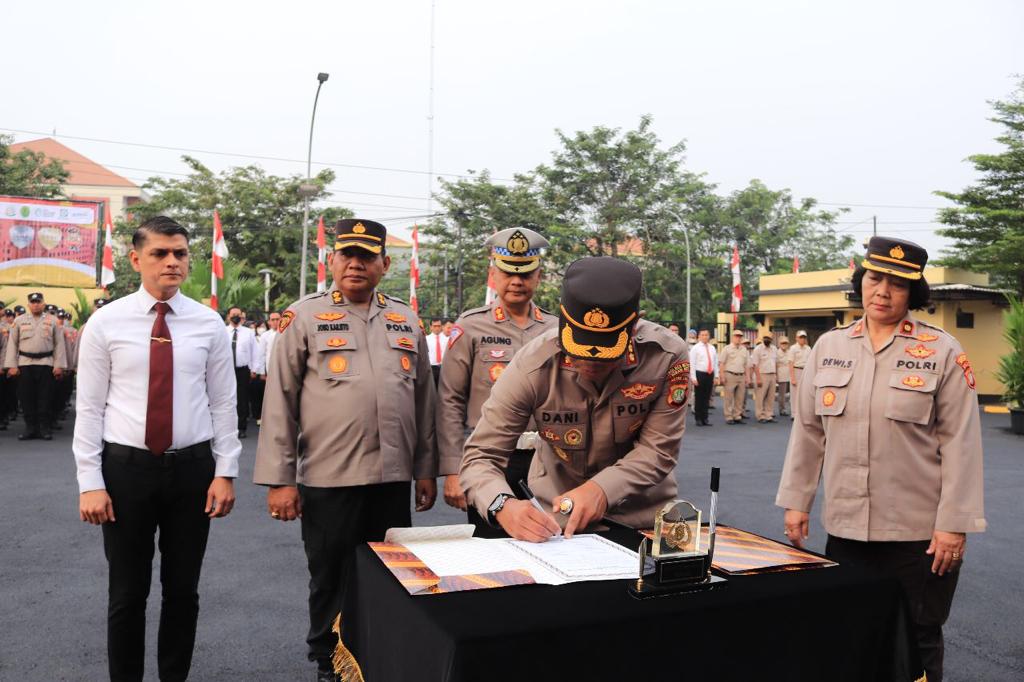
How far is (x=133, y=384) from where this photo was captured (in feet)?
9.18

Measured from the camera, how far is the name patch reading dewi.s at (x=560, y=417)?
86.9 inches

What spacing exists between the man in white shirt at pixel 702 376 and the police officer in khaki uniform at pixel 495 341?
10.4 m

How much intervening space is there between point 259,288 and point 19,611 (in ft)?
43.6

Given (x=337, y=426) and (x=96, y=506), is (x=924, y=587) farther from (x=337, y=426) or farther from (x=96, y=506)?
(x=96, y=506)

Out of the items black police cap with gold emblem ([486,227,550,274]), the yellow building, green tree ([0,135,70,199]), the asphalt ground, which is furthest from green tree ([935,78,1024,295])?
green tree ([0,135,70,199])

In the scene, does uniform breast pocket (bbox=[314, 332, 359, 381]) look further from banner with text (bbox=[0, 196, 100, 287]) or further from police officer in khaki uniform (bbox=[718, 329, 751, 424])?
banner with text (bbox=[0, 196, 100, 287])

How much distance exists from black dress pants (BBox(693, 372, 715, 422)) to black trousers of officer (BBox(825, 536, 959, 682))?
11.2 meters

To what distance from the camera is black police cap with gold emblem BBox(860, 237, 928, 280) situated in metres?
2.63

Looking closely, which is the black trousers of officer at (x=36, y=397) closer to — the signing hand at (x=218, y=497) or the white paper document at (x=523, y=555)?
the signing hand at (x=218, y=497)

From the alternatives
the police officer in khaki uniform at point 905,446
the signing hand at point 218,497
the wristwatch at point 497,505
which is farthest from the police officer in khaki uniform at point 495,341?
the wristwatch at point 497,505

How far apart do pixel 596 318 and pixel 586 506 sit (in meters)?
0.49

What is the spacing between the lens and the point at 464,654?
1.28 m

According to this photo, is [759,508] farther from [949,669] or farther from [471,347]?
[471,347]

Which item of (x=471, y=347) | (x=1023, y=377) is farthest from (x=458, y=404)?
(x=1023, y=377)
